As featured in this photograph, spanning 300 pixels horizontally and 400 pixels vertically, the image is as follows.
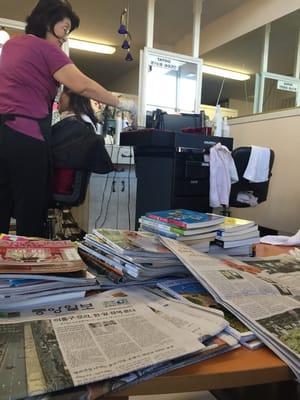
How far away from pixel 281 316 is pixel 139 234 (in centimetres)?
46

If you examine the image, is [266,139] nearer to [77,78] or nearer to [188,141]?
[188,141]

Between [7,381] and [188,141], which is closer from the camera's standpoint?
[7,381]

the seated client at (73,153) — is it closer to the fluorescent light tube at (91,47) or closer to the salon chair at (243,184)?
the salon chair at (243,184)

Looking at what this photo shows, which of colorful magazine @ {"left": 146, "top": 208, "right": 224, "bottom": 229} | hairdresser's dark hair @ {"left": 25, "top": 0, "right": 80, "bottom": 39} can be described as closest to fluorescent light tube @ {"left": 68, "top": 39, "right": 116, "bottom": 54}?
hairdresser's dark hair @ {"left": 25, "top": 0, "right": 80, "bottom": 39}

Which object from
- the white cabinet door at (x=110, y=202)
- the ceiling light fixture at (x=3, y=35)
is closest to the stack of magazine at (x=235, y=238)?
the white cabinet door at (x=110, y=202)

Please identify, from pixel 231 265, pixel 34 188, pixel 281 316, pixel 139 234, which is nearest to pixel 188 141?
pixel 34 188

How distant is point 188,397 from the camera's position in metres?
0.89

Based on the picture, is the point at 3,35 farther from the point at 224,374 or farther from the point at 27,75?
the point at 224,374

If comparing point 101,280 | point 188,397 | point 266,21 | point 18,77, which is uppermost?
point 266,21

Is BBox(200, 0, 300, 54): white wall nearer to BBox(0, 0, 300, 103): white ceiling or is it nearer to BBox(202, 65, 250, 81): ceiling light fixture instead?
BBox(0, 0, 300, 103): white ceiling

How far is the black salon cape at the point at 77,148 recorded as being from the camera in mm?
1642

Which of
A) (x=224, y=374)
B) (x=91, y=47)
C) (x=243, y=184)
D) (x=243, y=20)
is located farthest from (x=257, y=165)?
(x=91, y=47)

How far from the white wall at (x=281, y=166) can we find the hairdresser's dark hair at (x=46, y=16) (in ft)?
6.75

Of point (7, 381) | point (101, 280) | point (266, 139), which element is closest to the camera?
point (7, 381)
